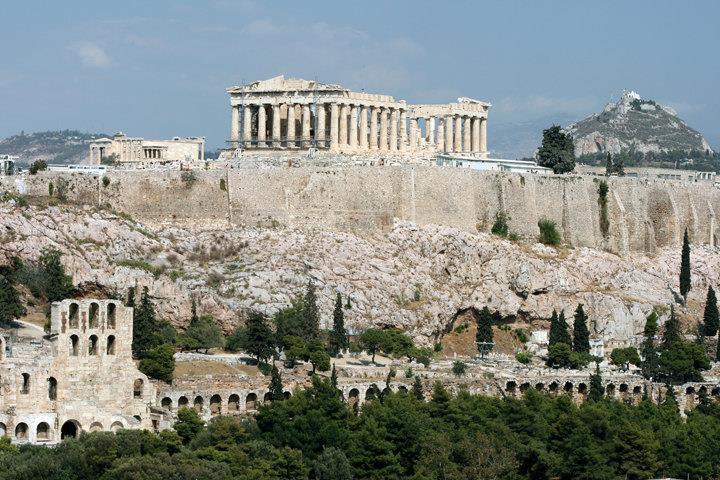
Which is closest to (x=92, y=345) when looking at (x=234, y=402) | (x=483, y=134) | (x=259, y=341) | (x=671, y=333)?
(x=234, y=402)

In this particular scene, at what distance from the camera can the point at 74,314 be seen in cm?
7750

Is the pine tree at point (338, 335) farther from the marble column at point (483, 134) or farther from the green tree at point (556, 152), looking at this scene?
the marble column at point (483, 134)

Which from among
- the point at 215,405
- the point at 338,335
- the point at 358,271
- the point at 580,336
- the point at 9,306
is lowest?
the point at 215,405

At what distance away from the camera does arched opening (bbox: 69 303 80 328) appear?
76.9 meters

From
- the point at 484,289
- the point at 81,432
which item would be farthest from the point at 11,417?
the point at 484,289

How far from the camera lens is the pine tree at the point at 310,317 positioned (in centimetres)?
9425

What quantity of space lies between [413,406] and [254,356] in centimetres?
1002

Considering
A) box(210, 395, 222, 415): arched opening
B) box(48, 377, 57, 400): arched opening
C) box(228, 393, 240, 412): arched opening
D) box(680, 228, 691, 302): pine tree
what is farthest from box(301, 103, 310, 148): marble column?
box(48, 377, 57, 400): arched opening

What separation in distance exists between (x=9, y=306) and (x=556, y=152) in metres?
44.5

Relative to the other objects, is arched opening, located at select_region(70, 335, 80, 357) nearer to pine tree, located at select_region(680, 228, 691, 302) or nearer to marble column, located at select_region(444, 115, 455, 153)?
pine tree, located at select_region(680, 228, 691, 302)

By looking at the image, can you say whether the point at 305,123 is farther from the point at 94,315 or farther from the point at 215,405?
the point at 94,315

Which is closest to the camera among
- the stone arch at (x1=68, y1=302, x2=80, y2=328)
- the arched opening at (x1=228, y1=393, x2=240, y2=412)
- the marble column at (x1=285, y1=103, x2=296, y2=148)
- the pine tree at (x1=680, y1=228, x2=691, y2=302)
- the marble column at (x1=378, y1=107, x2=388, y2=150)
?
the stone arch at (x1=68, y1=302, x2=80, y2=328)

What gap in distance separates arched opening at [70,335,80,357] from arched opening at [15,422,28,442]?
3174 millimetres

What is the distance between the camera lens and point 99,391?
76.8m
